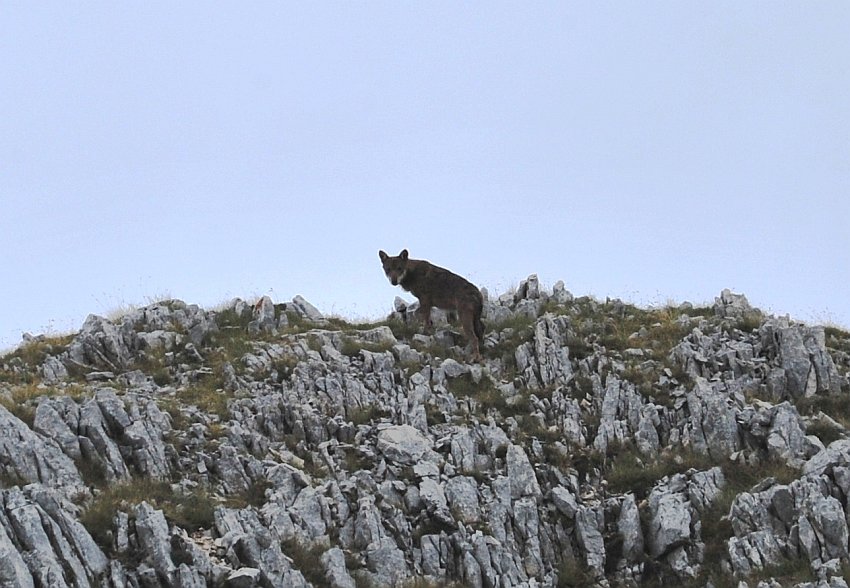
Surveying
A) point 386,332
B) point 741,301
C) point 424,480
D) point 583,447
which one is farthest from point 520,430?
point 741,301

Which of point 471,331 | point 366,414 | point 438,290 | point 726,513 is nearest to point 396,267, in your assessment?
point 438,290

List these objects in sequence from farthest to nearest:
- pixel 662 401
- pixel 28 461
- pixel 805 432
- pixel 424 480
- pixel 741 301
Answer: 1. pixel 741 301
2. pixel 662 401
3. pixel 805 432
4. pixel 424 480
5. pixel 28 461

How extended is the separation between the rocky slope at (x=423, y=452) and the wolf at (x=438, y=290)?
511mm

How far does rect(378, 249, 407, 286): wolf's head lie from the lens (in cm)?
2859

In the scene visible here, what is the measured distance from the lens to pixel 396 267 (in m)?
28.8

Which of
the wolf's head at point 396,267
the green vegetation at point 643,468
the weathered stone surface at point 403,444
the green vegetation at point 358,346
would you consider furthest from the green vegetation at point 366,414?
the wolf's head at point 396,267

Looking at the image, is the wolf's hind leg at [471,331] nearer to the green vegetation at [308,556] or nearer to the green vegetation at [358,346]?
the green vegetation at [358,346]

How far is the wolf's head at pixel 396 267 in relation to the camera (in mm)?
28594

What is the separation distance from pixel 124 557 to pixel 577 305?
1609 cm

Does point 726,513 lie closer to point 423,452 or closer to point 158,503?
point 423,452

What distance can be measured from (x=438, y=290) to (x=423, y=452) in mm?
7423

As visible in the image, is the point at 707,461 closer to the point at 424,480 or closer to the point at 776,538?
the point at 776,538

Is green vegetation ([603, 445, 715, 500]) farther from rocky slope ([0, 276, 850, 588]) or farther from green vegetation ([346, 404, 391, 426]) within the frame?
green vegetation ([346, 404, 391, 426])

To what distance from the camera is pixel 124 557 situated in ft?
52.5
